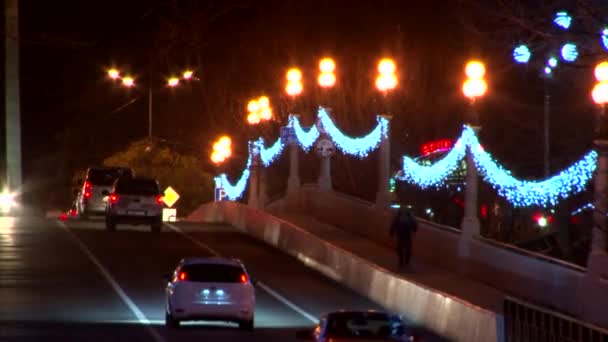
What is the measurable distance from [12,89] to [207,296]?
1398 inches

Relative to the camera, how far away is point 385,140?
136ft

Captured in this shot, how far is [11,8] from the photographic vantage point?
A: 6003 centimetres

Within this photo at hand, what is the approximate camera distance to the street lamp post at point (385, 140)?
124 feet

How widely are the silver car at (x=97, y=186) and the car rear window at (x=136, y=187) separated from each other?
325 centimetres

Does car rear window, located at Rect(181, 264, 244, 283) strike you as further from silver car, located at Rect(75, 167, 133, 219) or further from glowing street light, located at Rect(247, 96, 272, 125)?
glowing street light, located at Rect(247, 96, 272, 125)

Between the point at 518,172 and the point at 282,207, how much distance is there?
12510mm

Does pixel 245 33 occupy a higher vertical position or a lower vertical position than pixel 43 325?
higher

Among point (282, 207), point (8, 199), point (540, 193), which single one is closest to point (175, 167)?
point (8, 199)

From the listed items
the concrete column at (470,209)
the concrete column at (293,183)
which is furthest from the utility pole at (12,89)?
the concrete column at (470,209)

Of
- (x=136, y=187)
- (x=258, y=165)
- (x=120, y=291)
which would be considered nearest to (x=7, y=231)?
(x=136, y=187)

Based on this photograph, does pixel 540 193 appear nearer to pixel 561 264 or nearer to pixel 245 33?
pixel 561 264

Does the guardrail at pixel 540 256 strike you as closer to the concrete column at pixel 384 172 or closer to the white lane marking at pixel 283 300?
the white lane marking at pixel 283 300

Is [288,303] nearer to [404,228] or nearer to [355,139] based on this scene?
[404,228]

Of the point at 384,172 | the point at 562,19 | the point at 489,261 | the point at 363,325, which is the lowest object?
the point at 489,261
